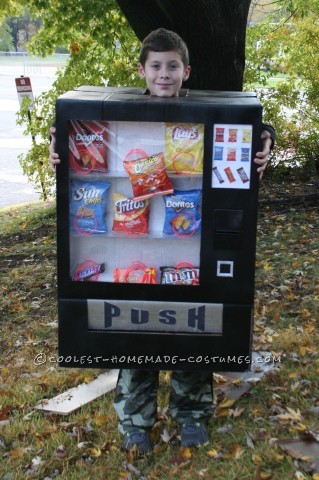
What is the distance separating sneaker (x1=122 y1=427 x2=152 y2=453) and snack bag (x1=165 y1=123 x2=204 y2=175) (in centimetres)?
140

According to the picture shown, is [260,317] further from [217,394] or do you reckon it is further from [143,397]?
[143,397]

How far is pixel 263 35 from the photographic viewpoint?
35.4 feet

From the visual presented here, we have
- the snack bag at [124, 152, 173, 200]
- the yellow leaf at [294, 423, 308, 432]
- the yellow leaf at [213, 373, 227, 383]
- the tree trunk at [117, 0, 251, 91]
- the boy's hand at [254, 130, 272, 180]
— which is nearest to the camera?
the boy's hand at [254, 130, 272, 180]

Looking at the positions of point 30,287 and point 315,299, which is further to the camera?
point 30,287

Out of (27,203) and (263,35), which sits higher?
(263,35)

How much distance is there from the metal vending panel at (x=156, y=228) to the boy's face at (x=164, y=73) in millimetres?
95

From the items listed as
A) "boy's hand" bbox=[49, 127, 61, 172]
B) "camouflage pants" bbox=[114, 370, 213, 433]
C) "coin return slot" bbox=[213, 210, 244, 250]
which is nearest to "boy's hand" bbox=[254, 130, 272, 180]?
"coin return slot" bbox=[213, 210, 244, 250]

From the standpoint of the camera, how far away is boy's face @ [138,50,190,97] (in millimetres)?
3105

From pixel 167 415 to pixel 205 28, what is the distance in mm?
3670

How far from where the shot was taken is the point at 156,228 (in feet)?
10.5

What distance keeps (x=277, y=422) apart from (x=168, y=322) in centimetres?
95

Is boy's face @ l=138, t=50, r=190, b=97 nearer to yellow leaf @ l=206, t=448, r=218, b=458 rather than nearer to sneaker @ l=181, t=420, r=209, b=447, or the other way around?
sneaker @ l=181, t=420, r=209, b=447

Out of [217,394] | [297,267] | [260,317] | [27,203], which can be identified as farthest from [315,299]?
[27,203]

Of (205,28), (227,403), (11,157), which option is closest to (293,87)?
(205,28)
